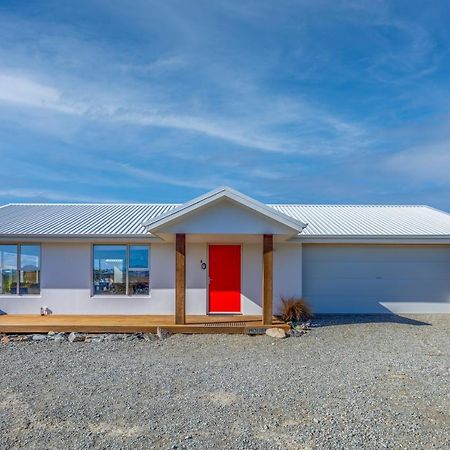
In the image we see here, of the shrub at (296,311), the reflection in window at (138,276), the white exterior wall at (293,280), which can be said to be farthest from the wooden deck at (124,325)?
the reflection in window at (138,276)

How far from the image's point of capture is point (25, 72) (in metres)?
12.5

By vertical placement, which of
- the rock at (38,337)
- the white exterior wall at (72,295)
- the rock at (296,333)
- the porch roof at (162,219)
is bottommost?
the rock at (38,337)

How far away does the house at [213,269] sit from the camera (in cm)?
1366

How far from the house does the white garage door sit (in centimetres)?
3

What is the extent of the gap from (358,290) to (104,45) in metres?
11.1

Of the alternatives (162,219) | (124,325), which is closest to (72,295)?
(124,325)

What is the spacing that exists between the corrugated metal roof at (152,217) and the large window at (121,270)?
670 millimetres

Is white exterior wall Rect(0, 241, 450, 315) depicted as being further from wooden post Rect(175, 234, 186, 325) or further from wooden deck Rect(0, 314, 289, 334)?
wooden post Rect(175, 234, 186, 325)

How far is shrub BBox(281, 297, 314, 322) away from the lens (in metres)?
13.0

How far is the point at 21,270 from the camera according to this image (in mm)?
13711

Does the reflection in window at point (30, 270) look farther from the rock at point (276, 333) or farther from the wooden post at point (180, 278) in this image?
the rock at point (276, 333)

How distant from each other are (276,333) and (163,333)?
2925 mm

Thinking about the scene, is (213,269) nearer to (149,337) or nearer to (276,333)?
(276,333)

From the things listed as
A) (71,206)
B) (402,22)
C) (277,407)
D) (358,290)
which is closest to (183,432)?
(277,407)
